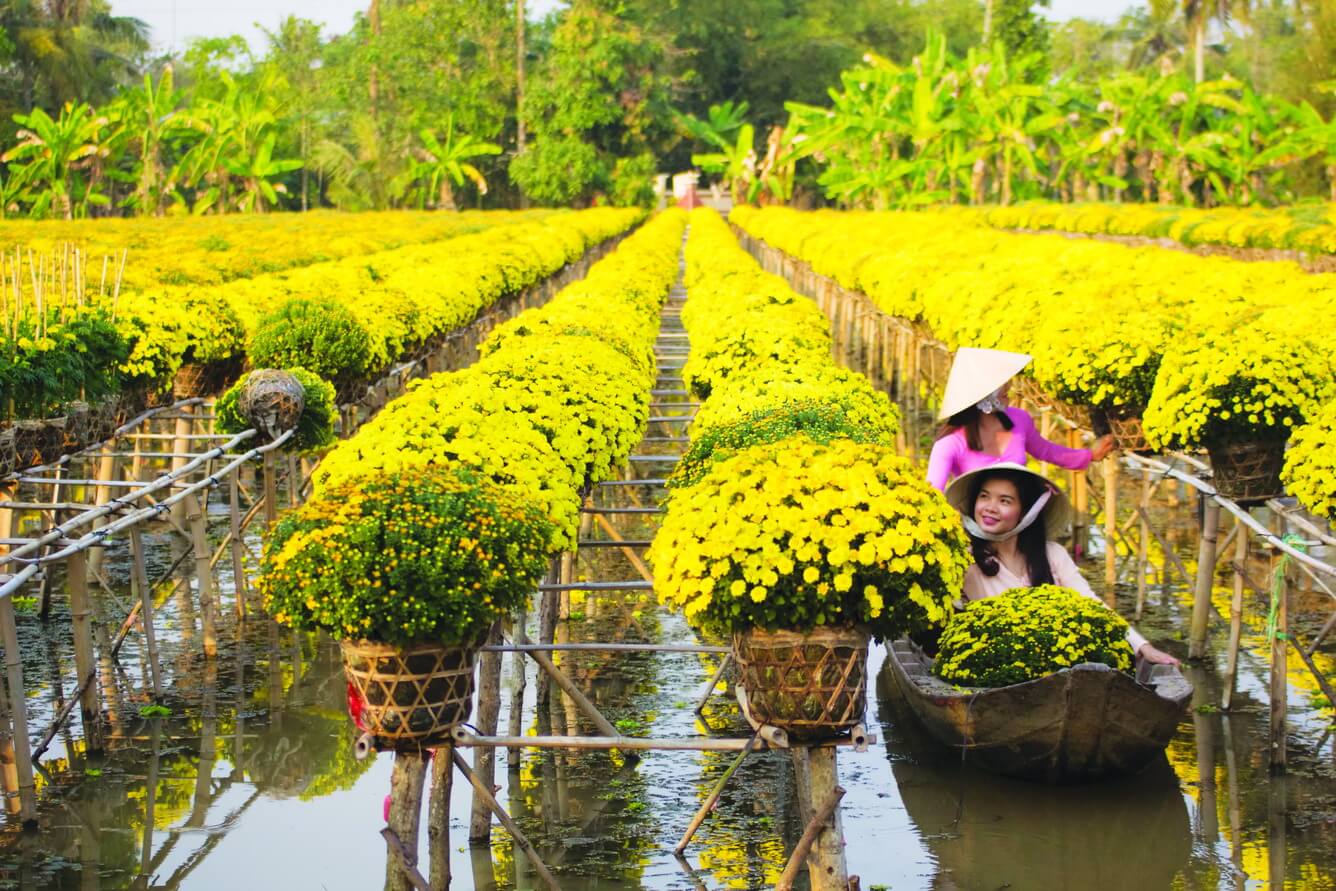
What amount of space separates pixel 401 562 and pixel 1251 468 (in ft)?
17.8

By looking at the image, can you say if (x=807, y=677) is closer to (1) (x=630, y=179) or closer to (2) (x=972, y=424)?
(2) (x=972, y=424)

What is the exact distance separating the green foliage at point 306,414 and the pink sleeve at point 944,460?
201 inches

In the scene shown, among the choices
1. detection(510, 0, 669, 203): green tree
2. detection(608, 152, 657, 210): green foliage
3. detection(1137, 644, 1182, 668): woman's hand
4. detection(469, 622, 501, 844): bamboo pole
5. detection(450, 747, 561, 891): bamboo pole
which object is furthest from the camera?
detection(608, 152, 657, 210): green foliage

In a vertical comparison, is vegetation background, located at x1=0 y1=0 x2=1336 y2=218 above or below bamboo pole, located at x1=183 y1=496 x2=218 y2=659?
above

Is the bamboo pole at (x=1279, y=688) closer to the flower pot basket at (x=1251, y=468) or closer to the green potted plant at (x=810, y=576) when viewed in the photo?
the flower pot basket at (x=1251, y=468)

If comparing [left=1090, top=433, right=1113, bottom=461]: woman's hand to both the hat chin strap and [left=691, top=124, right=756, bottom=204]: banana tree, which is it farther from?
[left=691, top=124, right=756, bottom=204]: banana tree

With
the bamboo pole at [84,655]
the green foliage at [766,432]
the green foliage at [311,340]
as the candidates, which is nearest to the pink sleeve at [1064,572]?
the green foliage at [766,432]

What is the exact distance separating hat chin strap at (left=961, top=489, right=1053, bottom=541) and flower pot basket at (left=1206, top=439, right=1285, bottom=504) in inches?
46.4

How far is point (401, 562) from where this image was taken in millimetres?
6047

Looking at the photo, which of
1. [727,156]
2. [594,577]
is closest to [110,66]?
[727,156]

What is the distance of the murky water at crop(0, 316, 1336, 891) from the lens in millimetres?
7715

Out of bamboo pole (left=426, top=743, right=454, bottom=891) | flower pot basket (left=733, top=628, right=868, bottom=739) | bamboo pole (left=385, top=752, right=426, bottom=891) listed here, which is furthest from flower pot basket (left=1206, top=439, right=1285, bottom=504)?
bamboo pole (left=385, top=752, right=426, bottom=891)

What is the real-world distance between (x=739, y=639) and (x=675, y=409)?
61.2 ft

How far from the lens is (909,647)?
31.8ft
